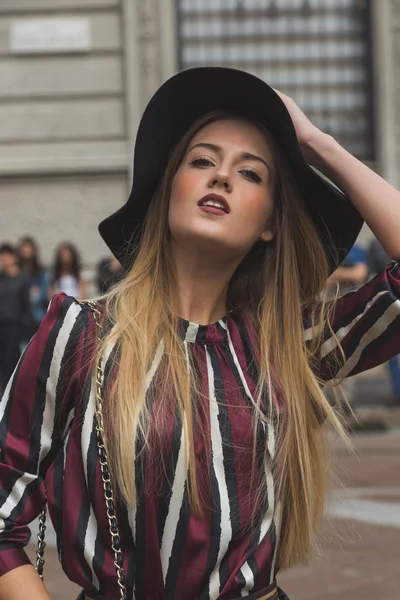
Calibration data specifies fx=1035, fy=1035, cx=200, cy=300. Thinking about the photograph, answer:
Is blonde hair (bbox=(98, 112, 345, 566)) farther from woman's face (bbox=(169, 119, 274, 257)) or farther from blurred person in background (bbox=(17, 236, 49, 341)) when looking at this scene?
blurred person in background (bbox=(17, 236, 49, 341))

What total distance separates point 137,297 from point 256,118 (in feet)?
1.57

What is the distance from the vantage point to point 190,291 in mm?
2229

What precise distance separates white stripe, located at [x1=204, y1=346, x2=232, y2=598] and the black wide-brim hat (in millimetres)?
469

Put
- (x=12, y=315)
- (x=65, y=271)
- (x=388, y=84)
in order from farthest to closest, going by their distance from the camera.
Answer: (x=388, y=84)
(x=65, y=271)
(x=12, y=315)

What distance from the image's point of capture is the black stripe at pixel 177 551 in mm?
1900

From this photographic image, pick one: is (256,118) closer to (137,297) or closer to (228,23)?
(137,297)

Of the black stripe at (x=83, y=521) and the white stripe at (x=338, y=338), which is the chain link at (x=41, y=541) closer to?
the black stripe at (x=83, y=521)

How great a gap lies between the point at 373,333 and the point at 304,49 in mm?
13862

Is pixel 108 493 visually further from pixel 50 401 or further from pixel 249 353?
pixel 249 353

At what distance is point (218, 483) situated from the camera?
1.96 meters

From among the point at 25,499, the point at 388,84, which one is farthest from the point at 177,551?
the point at 388,84

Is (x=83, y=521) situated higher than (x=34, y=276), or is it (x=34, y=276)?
(x=83, y=521)

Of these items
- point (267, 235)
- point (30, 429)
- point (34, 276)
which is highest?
point (267, 235)

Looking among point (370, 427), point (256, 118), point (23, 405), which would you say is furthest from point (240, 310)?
point (370, 427)
